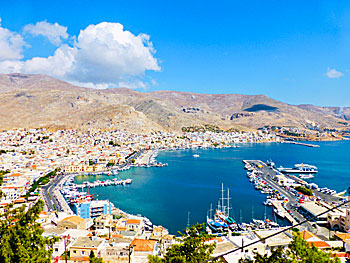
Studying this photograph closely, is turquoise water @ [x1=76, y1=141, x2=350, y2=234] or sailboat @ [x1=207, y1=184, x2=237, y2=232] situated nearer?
sailboat @ [x1=207, y1=184, x2=237, y2=232]

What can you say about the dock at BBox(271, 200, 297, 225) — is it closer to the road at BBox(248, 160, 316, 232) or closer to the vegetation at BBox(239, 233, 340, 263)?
the road at BBox(248, 160, 316, 232)

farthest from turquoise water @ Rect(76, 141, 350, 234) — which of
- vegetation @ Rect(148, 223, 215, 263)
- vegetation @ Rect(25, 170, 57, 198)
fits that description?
vegetation @ Rect(148, 223, 215, 263)

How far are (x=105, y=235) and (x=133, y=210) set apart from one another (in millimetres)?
4409

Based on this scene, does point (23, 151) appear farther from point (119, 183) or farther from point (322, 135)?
point (322, 135)

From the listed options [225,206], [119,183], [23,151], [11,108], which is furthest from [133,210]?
[11,108]

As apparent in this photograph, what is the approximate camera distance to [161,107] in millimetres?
72375

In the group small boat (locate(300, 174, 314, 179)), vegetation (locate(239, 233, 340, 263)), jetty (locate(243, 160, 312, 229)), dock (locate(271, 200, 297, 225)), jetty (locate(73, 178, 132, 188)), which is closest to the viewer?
vegetation (locate(239, 233, 340, 263))

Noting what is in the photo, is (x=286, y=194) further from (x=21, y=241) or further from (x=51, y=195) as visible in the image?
(x=21, y=241)

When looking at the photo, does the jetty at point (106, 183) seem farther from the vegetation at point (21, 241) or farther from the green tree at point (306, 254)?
the green tree at point (306, 254)

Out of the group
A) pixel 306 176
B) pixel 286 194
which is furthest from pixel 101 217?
pixel 306 176

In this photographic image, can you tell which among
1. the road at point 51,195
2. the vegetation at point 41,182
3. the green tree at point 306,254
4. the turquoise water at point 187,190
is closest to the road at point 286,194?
the turquoise water at point 187,190

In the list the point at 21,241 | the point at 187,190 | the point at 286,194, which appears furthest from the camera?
the point at 187,190

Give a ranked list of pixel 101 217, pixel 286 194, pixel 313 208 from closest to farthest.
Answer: pixel 101 217, pixel 313 208, pixel 286 194

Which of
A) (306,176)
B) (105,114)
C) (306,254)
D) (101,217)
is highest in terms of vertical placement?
(105,114)
